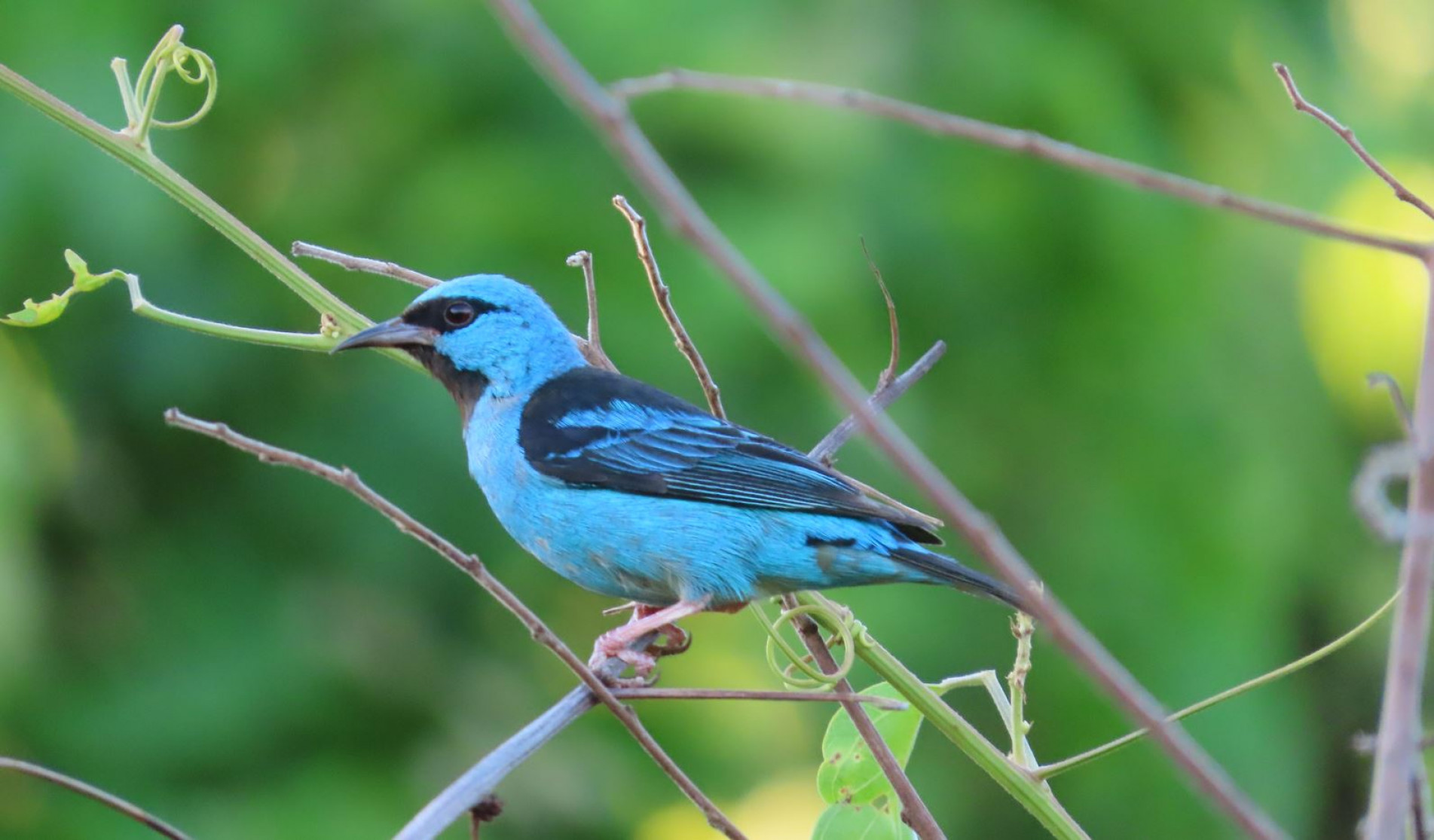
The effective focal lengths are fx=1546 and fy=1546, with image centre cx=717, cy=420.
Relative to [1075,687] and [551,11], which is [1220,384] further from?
[551,11]

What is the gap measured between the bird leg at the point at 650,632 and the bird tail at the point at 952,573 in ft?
1.43

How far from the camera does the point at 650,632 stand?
331 cm

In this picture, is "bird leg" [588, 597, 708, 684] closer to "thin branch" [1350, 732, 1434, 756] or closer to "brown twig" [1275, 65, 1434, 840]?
"thin branch" [1350, 732, 1434, 756]

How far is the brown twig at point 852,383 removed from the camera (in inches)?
42.7

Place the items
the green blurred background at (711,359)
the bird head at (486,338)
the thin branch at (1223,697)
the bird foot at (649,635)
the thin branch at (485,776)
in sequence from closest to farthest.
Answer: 1. the thin branch at (485,776)
2. the thin branch at (1223,697)
3. the bird foot at (649,635)
4. the bird head at (486,338)
5. the green blurred background at (711,359)

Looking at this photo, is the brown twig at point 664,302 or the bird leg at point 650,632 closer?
the brown twig at point 664,302

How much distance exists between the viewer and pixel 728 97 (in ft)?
19.9

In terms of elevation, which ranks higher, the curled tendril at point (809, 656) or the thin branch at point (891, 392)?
the thin branch at point (891, 392)

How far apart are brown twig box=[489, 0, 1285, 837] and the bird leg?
1790mm

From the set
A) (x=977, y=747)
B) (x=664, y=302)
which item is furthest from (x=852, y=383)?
(x=664, y=302)

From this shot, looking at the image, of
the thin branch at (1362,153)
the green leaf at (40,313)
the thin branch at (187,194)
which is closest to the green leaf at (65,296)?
the green leaf at (40,313)

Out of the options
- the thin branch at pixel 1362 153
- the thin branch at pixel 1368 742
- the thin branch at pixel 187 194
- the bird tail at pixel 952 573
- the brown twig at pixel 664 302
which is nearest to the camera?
the thin branch at pixel 1368 742

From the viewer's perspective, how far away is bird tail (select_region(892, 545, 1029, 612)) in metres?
2.80

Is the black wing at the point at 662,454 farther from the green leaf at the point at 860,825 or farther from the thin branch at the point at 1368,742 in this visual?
the thin branch at the point at 1368,742
